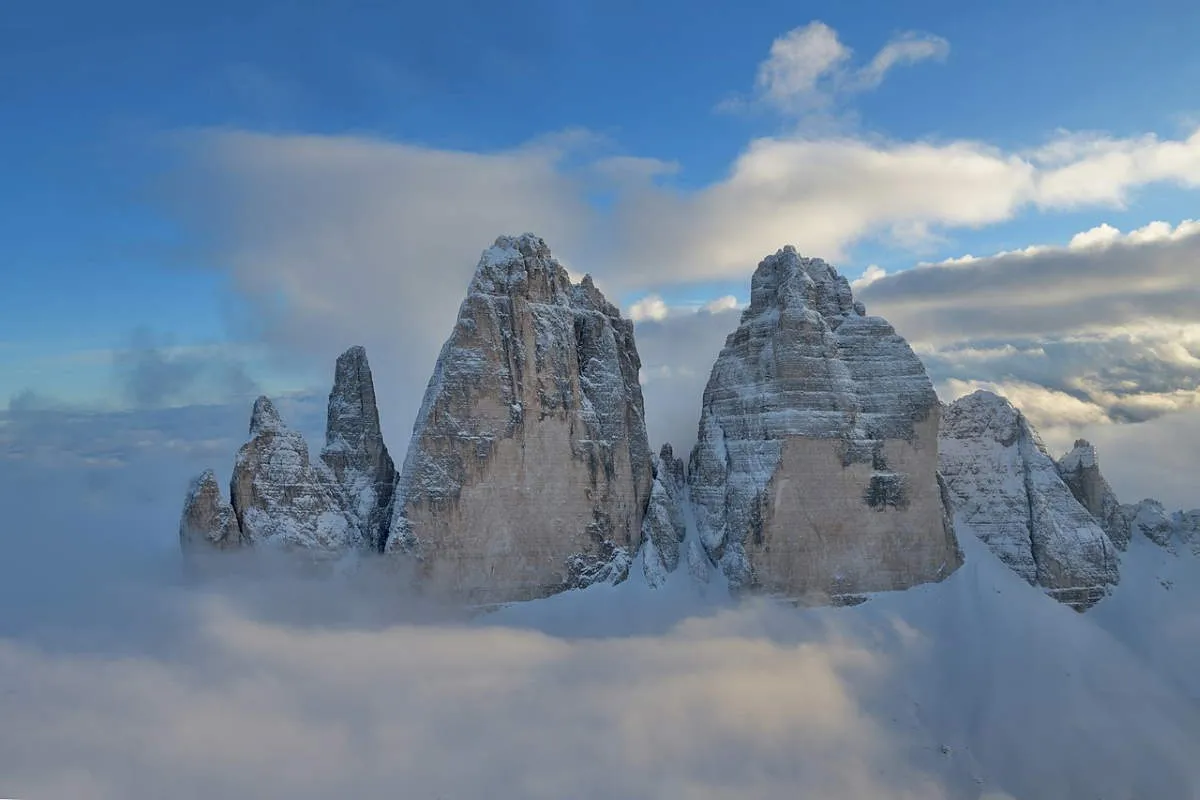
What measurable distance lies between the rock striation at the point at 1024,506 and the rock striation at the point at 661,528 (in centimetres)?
3843

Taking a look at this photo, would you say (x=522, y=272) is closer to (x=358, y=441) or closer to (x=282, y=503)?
(x=358, y=441)

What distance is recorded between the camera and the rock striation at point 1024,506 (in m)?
134

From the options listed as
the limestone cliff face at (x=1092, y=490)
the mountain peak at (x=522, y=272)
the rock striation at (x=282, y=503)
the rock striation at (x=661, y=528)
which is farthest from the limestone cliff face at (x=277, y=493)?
the limestone cliff face at (x=1092, y=490)

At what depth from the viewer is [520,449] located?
11731cm

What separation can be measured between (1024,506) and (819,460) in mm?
32060

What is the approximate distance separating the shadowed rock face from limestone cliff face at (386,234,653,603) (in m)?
11.8

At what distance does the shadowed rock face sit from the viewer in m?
124

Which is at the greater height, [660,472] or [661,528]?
[660,472]

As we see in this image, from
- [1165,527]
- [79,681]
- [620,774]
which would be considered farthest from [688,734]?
[1165,527]

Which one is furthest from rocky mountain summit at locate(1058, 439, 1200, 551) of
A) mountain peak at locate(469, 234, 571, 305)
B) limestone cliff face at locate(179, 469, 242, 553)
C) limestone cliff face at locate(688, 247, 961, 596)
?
limestone cliff face at locate(179, 469, 242, 553)

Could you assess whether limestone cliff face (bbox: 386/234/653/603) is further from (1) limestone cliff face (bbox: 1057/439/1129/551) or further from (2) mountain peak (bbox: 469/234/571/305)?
(1) limestone cliff face (bbox: 1057/439/1129/551)

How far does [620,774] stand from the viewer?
101 meters

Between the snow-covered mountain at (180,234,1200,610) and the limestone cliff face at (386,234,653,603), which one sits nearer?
the limestone cliff face at (386,234,653,603)

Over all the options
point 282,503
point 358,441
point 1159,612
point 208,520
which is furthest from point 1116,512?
point 208,520
